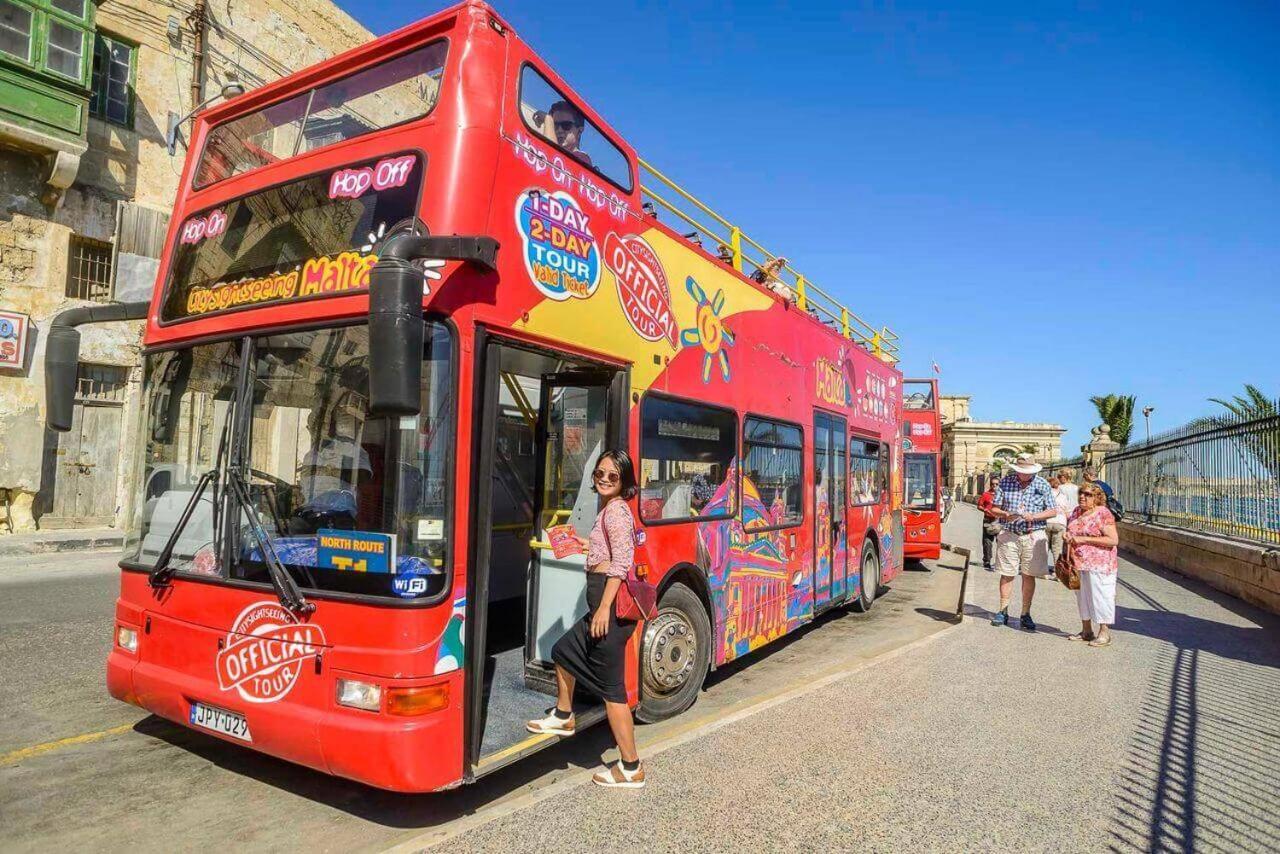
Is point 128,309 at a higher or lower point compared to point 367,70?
lower

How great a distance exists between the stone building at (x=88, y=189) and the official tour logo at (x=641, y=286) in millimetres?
12423

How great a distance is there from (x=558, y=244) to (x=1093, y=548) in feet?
23.1

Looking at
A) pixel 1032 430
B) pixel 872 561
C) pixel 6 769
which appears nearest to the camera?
pixel 6 769

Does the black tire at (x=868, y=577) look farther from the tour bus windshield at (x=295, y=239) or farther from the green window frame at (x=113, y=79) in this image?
the green window frame at (x=113, y=79)

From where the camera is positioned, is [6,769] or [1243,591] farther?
[1243,591]

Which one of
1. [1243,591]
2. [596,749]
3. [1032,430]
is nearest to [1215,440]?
[1243,591]

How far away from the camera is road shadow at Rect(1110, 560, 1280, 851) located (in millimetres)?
3777

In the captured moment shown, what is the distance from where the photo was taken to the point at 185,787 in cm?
396

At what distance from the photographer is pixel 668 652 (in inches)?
203

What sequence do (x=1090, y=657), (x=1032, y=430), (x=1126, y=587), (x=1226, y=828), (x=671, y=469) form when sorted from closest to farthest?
(x=1226, y=828), (x=671, y=469), (x=1090, y=657), (x=1126, y=587), (x=1032, y=430)

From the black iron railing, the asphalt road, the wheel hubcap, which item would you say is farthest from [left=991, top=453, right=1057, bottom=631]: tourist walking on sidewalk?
the wheel hubcap

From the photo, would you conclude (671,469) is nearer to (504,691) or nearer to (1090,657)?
(504,691)

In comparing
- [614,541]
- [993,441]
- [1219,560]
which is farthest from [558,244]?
[993,441]

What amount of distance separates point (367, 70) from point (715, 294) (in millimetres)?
2996
